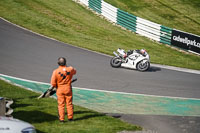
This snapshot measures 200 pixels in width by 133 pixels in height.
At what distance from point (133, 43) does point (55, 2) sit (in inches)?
431

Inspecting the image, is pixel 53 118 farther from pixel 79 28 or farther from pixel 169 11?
pixel 169 11

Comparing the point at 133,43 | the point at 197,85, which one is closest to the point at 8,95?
the point at 197,85

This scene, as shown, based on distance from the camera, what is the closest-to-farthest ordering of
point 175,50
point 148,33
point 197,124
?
point 197,124 → point 175,50 → point 148,33

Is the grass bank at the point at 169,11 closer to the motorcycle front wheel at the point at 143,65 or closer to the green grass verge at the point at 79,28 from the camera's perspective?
the green grass verge at the point at 79,28

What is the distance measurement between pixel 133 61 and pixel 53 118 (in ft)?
29.6

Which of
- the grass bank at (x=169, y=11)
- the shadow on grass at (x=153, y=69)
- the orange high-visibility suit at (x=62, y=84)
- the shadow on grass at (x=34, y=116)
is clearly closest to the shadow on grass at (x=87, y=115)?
the shadow on grass at (x=34, y=116)

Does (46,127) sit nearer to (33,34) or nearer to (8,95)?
(8,95)

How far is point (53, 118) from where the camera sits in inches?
439

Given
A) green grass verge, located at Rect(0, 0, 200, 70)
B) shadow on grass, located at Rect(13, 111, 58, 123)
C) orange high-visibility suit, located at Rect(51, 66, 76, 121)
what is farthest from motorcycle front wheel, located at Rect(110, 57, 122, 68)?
orange high-visibility suit, located at Rect(51, 66, 76, 121)

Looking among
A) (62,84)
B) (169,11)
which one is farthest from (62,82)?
(169,11)

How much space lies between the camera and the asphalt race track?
40.9 ft

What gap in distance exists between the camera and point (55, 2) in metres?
34.4

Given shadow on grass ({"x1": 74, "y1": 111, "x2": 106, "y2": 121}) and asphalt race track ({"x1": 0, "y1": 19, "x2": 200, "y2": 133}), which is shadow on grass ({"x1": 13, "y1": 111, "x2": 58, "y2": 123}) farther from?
asphalt race track ({"x1": 0, "y1": 19, "x2": 200, "y2": 133})

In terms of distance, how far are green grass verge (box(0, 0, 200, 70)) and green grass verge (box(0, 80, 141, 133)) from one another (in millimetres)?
10285
